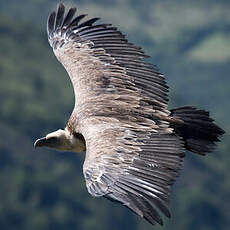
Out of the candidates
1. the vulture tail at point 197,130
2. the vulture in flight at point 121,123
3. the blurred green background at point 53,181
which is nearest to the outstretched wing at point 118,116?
the vulture in flight at point 121,123

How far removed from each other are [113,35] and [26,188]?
154 metres

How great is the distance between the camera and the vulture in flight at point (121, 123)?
10.1 meters

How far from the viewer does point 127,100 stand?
41.3 ft

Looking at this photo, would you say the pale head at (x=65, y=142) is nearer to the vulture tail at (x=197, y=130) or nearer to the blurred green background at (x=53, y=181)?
the vulture tail at (x=197, y=130)

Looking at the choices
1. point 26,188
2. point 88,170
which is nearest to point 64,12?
→ point 88,170

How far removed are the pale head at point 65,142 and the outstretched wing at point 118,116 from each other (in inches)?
7.0

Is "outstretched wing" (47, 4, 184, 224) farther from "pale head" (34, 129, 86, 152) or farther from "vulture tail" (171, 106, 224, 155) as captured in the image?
"vulture tail" (171, 106, 224, 155)

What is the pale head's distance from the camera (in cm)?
1275

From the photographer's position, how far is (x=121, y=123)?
461 inches

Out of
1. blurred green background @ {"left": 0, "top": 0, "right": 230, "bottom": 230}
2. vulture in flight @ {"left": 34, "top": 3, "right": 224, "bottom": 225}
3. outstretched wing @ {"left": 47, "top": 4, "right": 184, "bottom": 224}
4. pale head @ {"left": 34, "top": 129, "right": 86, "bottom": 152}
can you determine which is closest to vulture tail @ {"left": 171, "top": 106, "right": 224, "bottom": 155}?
vulture in flight @ {"left": 34, "top": 3, "right": 224, "bottom": 225}

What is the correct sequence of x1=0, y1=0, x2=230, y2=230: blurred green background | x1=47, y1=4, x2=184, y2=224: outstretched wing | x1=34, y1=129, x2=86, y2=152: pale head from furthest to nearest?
x1=0, y1=0, x2=230, y2=230: blurred green background, x1=34, y1=129, x2=86, y2=152: pale head, x1=47, y1=4, x2=184, y2=224: outstretched wing

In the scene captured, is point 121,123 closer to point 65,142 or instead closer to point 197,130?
point 197,130

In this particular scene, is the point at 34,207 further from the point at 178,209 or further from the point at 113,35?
the point at 113,35

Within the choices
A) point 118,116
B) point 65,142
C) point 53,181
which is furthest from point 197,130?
point 53,181
